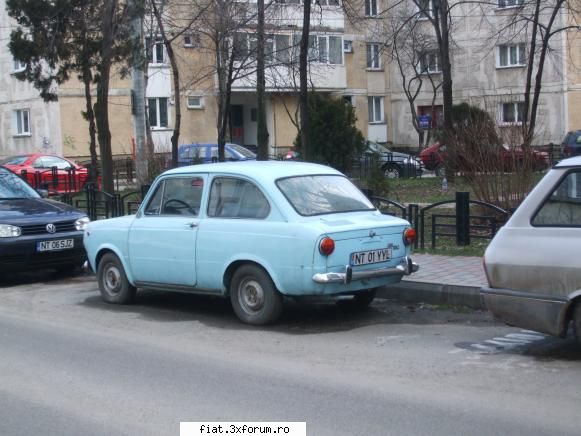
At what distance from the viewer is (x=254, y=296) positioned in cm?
924

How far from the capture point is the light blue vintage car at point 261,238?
28.6ft

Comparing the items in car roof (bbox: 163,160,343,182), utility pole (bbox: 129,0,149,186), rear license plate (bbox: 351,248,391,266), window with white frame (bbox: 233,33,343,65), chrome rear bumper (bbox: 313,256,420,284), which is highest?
window with white frame (bbox: 233,33,343,65)

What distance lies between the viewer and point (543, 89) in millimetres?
41531

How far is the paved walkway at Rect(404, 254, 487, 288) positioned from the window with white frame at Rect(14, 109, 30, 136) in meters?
31.2

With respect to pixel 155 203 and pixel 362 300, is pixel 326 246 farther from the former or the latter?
pixel 155 203

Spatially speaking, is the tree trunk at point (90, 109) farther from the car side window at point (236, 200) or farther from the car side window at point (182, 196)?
the car side window at point (236, 200)

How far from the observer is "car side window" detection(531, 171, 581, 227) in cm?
724

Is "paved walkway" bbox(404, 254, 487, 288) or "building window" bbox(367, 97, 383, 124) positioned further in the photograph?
"building window" bbox(367, 97, 383, 124)

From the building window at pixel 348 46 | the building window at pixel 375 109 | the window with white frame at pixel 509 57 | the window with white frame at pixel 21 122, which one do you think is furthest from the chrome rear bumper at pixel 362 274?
the building window at pixel 375 109

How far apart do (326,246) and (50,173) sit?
1958cm

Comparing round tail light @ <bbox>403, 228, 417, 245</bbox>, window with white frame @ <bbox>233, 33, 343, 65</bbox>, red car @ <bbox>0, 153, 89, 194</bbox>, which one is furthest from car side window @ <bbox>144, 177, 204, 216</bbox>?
red car @ <bbox>0, 153, 89, 194</bbox>

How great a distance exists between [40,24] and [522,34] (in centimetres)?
2519

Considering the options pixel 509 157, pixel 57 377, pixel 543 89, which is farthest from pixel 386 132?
pixel 57 377

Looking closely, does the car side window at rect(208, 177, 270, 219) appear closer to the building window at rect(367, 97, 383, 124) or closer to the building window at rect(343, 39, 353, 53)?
the building window at rect(343, 39, 353, 53)
